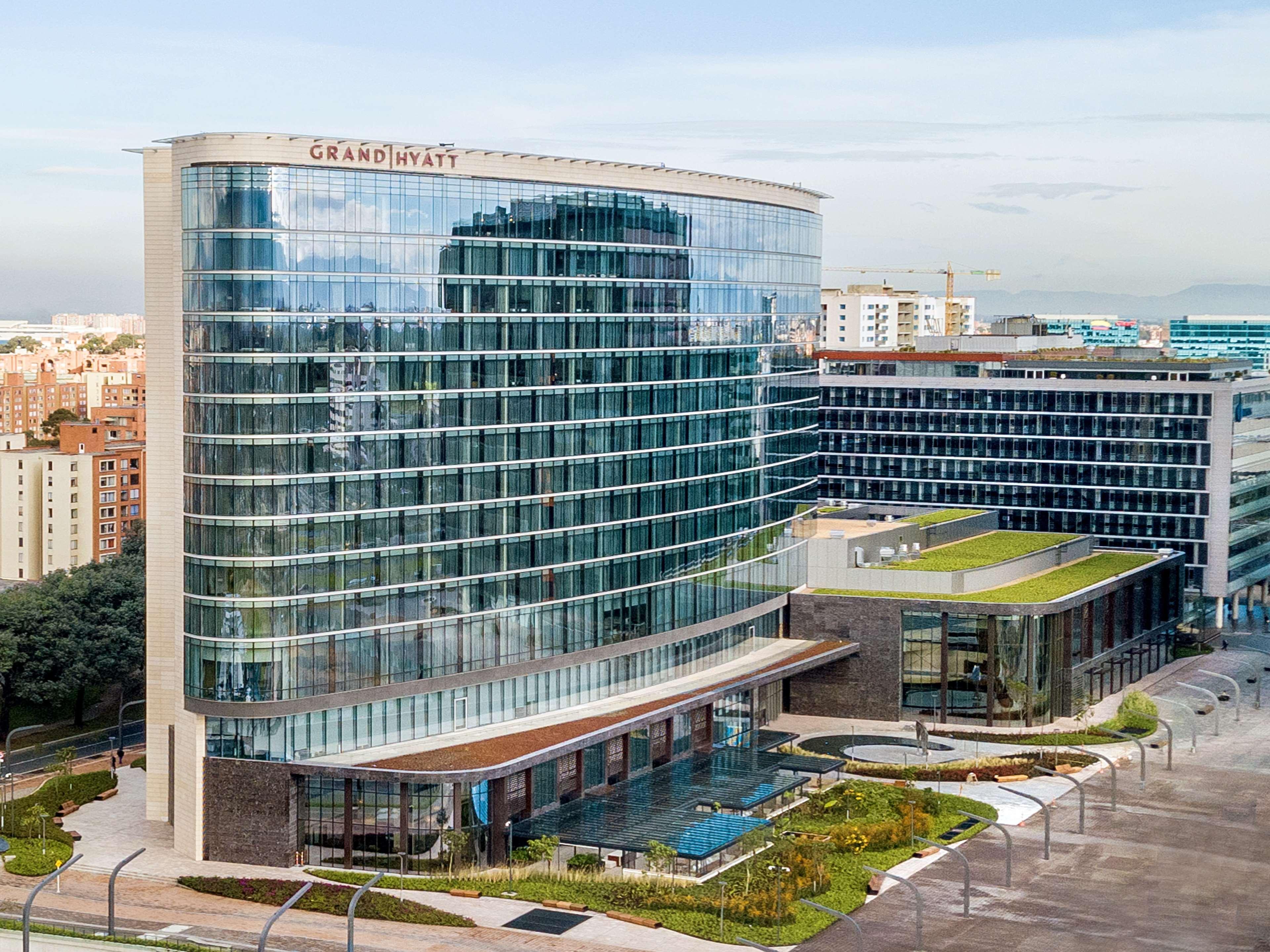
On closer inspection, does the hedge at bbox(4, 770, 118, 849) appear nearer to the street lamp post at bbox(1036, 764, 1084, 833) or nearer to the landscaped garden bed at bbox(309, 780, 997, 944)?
the landscaped garden bed at bbox(309, 780, 997, 944)

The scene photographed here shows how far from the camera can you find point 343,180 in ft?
267

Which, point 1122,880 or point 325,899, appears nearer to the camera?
point 325,899

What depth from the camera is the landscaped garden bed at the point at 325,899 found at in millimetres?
73062

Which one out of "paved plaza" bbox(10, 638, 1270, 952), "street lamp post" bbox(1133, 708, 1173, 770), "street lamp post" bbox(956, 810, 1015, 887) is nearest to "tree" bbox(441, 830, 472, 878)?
"paved plaza" bbox(10, 638, 1270, 952)

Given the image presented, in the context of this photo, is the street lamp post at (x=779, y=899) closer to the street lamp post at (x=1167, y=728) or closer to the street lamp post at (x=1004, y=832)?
the street lamp post at (x=1004, y=832)

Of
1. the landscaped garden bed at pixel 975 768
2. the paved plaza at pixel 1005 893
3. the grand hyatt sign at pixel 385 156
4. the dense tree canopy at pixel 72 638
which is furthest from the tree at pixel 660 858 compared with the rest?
the dense tree canopy at pixel 72 638

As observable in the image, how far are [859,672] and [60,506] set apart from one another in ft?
333

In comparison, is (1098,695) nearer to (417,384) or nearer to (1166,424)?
(1166,424)

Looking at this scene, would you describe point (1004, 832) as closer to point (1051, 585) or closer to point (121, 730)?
point (1051, 585)

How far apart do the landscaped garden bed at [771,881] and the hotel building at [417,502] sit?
259cm

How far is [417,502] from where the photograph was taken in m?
85.5

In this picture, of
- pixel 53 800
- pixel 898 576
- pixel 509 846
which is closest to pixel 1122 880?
pixel 509 846

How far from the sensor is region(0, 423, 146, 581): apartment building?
18200cm

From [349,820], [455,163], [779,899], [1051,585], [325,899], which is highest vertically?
[455,163]
